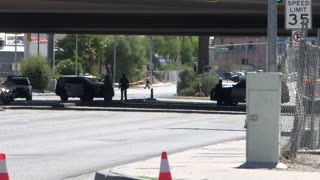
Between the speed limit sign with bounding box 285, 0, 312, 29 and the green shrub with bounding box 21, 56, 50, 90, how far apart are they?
153ft

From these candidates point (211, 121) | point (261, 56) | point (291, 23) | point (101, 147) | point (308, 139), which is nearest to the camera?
point (308, 139)

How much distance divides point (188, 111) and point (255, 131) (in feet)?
72.1

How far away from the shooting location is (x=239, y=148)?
17031mm

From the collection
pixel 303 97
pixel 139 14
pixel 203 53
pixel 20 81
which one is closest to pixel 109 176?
pixel 303 97

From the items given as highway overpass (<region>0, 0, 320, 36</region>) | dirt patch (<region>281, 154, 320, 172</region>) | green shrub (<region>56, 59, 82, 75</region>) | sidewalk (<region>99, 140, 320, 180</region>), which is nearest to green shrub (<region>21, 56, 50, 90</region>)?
highway overpass (<region>0, 0, 320, 36</region>)

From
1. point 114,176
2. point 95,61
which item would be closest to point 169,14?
point 114,176

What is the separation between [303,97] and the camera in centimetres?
1502

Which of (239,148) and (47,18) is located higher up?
(47,18)

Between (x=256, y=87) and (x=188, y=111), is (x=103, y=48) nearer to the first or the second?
(x=188, y=111)

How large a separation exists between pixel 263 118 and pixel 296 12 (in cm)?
420

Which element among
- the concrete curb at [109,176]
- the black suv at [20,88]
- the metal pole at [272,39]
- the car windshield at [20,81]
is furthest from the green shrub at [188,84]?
the concrete curb at [109,176]

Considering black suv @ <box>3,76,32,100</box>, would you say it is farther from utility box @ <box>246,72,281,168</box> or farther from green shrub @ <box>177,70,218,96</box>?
utility box @ <box>246,72,281,168</box>

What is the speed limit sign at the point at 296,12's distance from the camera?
16578mm

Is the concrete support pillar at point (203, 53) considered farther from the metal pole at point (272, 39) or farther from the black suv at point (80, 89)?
the metal pole at point (272, 39)
